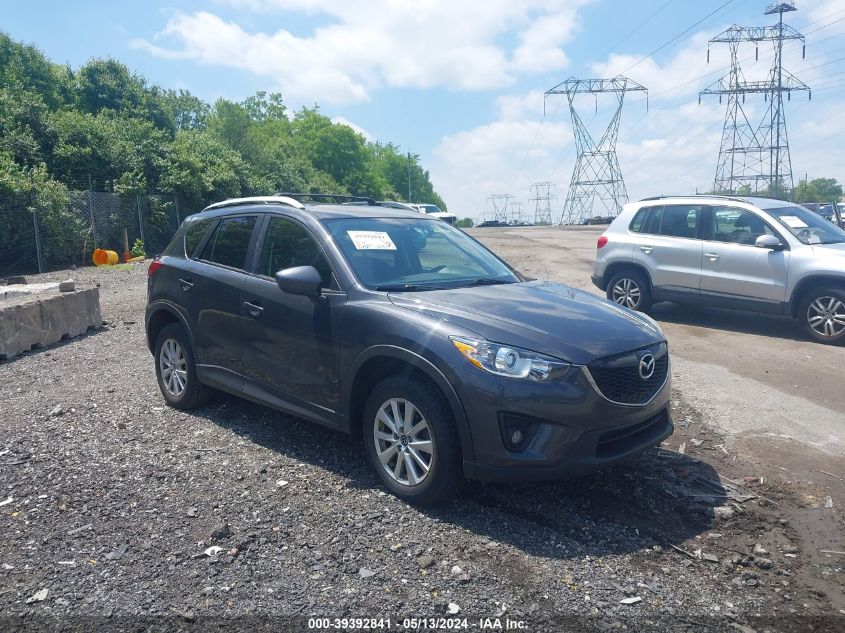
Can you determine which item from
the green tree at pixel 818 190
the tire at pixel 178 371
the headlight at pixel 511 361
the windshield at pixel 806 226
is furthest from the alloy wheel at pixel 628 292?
the green tree at pixel 818 190

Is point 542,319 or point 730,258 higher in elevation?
point 730,258

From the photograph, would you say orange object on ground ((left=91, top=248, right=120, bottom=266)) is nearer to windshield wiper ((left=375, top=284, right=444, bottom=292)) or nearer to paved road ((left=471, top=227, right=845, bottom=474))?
paved road ((left=471, top=227, right=845, bottom=474))

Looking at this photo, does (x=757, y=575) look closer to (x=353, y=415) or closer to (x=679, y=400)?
(x=353, y=415)

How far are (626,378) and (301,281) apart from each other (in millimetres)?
2107

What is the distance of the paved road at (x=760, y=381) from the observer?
5542 millimetres

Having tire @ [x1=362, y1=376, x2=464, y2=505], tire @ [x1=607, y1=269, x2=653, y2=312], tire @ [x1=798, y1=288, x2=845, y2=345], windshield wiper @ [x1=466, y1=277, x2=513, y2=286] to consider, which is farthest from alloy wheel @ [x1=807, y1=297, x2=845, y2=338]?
tire @ [x1=362, y1=376, x2=464, y2=505]

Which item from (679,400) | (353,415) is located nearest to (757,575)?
(353,415)

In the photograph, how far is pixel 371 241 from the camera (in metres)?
5.04

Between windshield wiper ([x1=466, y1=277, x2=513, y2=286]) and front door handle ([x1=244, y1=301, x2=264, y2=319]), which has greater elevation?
windshield wiper ([x1=466, y1=277, x2=513, y2=286])

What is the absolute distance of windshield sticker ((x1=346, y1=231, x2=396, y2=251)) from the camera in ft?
16.3

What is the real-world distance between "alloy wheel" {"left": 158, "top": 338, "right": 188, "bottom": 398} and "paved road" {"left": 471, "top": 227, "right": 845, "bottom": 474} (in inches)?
178

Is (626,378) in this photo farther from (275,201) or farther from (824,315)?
(824,315)

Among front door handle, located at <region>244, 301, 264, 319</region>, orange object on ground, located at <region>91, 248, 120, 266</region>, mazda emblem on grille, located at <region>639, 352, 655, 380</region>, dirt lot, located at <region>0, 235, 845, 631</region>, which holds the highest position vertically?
orange object on ground, located at <region>91, 248, 120, 266</region>

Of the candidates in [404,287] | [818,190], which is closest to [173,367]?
[404,287]
